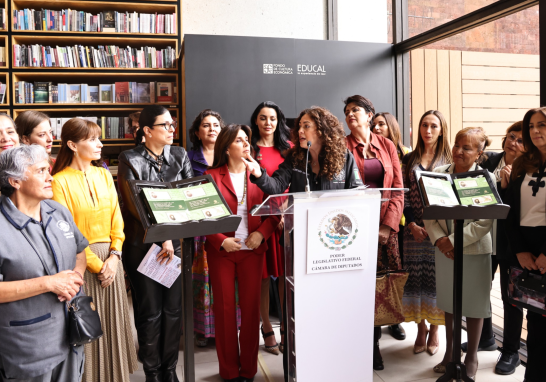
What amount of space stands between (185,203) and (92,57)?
164 inches

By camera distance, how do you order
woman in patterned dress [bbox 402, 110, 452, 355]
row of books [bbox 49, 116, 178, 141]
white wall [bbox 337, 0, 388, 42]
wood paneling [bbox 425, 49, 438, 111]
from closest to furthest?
woman in patterned dress [bbox 402, 110, 452, 355] < wood paneling [bbox 425, 49, 438, 111] < row of books [bbox 49, 116, 178, 141] < white wall [bbox 337, 0, 388, 42]

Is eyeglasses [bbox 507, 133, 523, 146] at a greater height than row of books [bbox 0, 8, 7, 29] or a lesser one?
lesser

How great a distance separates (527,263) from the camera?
7.45ft

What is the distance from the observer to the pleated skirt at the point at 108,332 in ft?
7.38

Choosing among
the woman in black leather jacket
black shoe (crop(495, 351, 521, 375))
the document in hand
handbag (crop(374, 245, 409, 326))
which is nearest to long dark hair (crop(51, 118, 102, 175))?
the woman in black leather jacket

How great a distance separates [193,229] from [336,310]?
784mm

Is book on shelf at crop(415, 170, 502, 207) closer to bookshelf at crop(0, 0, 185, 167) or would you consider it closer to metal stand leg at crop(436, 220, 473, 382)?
metal stand leg at crop(436, 220, 473, 382)

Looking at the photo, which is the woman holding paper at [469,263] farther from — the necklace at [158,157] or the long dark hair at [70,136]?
the long dark hair at [70,136]

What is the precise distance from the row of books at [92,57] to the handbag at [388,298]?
3.83 m

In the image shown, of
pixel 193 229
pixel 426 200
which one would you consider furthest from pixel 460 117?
pixel 193 229

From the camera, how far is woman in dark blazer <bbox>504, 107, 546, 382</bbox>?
2244 mm

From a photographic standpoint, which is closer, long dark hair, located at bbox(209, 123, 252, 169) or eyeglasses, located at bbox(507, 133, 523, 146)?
long dark hair, located at bbox(209, 123, 252, 169)

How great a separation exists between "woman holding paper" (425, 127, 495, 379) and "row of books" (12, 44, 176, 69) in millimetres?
3742

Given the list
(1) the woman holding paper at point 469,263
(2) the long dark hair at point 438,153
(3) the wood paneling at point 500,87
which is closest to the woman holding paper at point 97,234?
(1) the woman holding paper at point 469,263
